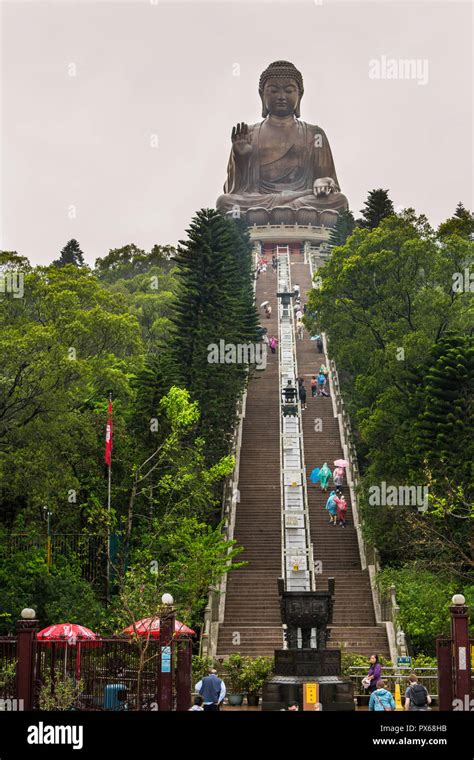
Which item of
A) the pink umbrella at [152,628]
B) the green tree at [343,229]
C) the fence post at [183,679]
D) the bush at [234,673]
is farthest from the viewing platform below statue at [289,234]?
the fence post at [183,679]

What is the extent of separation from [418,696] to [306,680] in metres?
3.09

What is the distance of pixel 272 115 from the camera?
83.3 meters

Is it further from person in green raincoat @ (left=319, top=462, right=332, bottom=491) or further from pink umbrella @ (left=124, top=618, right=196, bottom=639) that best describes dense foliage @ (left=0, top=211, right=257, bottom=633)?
person in green raincoat @ (left=319, top=462, right=332, bottom=491)

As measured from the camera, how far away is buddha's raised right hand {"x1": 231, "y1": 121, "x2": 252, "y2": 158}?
244 ft

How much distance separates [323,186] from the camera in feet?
266

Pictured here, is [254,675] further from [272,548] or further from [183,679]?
[272,548]

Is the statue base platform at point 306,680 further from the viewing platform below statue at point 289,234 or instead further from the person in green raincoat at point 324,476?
the viewing platform below statue at point 289,234

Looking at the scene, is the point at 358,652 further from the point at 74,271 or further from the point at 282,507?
the point at 74,271

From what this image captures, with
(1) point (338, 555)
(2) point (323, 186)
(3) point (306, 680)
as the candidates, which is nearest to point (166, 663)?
(3) point (306, 680)

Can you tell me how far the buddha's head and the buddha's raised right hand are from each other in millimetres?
3746

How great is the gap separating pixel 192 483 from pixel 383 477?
5527 millimetres

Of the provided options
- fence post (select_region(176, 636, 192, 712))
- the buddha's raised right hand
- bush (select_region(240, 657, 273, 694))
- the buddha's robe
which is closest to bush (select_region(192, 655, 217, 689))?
bush (select_region(240, 657, 273, 694))

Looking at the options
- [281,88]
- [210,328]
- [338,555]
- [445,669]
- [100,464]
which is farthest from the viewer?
[281,88]
